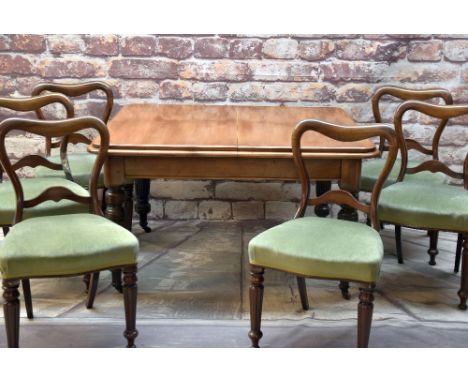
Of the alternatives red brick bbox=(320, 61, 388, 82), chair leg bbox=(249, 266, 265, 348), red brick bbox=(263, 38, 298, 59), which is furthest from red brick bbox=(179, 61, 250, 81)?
chair leg bbox=(249, 266, 265, 348)

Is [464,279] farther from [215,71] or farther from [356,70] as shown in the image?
[215,71]

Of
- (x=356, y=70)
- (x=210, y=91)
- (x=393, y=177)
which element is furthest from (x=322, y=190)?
(x=210, y=91)

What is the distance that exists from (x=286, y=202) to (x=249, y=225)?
0.29 metres

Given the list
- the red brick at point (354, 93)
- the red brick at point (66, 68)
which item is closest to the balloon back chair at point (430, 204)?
the red brick at point (354, 93)

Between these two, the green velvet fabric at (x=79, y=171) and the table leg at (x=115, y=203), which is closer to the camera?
the table leg at (x=115, y=203)

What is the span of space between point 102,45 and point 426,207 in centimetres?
221

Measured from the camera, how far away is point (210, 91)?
3.83 metres

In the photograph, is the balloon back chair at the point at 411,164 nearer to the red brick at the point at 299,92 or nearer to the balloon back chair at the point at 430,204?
the balloon back chair at the point at 430,204

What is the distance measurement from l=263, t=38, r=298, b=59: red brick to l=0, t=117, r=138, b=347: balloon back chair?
1.71 m

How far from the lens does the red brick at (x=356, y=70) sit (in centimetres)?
380

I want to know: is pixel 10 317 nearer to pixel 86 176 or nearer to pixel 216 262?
pixel 86 176

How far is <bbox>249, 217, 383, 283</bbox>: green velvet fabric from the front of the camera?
211cm

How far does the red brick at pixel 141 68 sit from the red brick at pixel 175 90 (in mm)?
66

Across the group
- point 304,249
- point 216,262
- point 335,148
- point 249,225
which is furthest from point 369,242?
point 249,225
